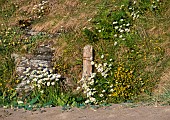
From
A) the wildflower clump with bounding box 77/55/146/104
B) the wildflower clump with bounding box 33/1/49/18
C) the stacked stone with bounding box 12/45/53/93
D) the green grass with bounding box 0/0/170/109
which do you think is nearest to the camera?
the wildflower clump with bounding box 77/55/146/104

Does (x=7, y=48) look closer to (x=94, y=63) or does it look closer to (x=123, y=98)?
(x=94, y=63)

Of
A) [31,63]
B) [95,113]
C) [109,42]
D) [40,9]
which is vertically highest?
[40,9]

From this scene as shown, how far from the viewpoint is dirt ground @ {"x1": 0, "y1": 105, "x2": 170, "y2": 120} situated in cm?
520

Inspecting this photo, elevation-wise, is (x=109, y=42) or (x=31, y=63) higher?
(x=109, y=42)

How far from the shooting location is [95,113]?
555 centimetres

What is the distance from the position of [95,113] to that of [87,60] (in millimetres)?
2304

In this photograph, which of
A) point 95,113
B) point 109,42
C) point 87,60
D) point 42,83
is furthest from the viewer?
point 109,42

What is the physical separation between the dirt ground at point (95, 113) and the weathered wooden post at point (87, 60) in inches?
68.9

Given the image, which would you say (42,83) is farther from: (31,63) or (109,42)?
(109,42)

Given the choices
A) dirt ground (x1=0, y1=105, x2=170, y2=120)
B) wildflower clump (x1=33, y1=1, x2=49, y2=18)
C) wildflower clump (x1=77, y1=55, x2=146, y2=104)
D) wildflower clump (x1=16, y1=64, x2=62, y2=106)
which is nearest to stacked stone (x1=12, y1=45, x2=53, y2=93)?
wildflower clump (x1=16, y1=64, x2=62, y2=106)

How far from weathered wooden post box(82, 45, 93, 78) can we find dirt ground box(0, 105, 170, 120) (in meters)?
1.75

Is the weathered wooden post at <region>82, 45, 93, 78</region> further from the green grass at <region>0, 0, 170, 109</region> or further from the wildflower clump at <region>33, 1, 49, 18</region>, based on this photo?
the wildflower clump at <region>33, 1, 49, 18</region>

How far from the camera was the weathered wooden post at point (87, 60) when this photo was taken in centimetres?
759

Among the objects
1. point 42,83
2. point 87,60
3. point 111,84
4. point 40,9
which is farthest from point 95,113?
point 40,9
